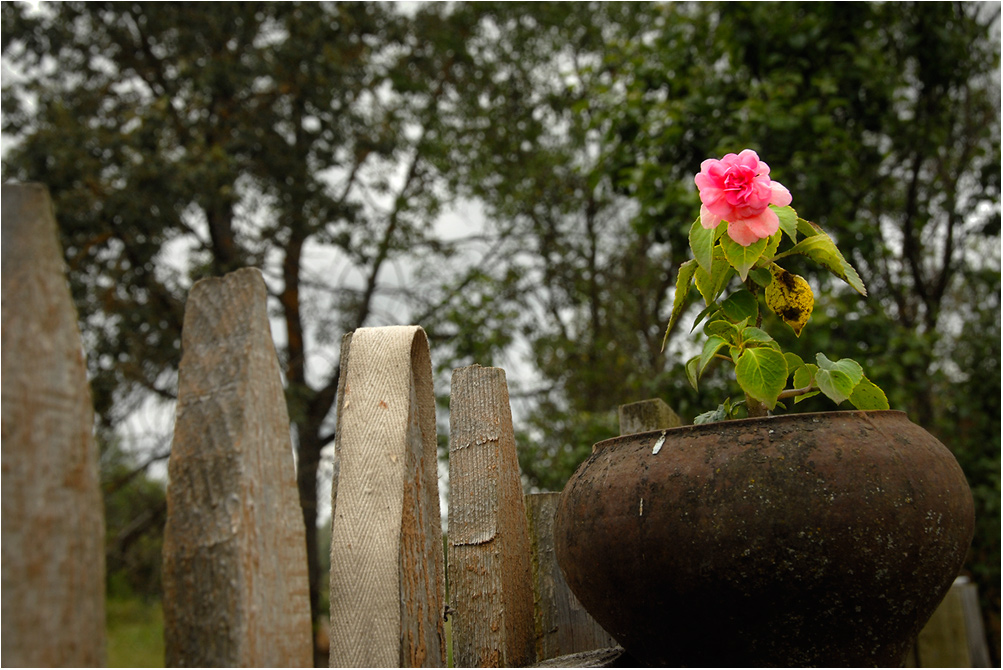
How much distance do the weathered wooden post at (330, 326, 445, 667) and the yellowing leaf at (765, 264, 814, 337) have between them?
25.6 inches

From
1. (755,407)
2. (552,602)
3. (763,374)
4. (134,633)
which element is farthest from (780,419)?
(134,633)

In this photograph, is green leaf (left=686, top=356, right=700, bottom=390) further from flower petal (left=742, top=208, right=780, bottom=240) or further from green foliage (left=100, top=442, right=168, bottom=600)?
green foliage (left=100, top=442, right=168, bottom=600)

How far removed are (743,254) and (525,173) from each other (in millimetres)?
5983

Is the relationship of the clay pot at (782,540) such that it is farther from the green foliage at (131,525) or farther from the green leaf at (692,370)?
the green foliage at (131,525)

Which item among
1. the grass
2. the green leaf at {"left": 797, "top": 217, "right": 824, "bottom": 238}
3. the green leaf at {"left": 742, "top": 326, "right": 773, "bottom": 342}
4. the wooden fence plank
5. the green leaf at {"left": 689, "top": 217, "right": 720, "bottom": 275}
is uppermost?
the green leaf at {"left": 797, "top": 217, "right": 824, "bottom": 238}

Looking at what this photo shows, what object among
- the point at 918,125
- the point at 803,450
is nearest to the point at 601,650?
the point at 803,450

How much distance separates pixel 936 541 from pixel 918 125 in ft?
13.1

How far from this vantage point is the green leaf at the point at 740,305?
→ 1.37 metres

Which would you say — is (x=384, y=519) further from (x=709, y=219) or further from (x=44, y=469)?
(x=709, y=219)

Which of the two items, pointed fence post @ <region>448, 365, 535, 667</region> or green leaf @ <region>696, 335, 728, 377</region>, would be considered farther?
pointed fence post @ <region>448, 365, 535, 667</region>

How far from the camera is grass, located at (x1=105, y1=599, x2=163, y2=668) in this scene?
8062 mm

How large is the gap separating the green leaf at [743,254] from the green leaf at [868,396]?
0.27 metres

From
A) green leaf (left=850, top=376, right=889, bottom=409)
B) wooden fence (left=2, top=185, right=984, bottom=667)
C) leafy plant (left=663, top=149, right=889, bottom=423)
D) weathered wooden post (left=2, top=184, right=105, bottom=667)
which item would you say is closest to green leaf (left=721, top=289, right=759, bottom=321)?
leafy plant (left=663, top=149, right=889, bottom=423)

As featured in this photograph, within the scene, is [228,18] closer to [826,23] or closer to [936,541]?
[826,23]
